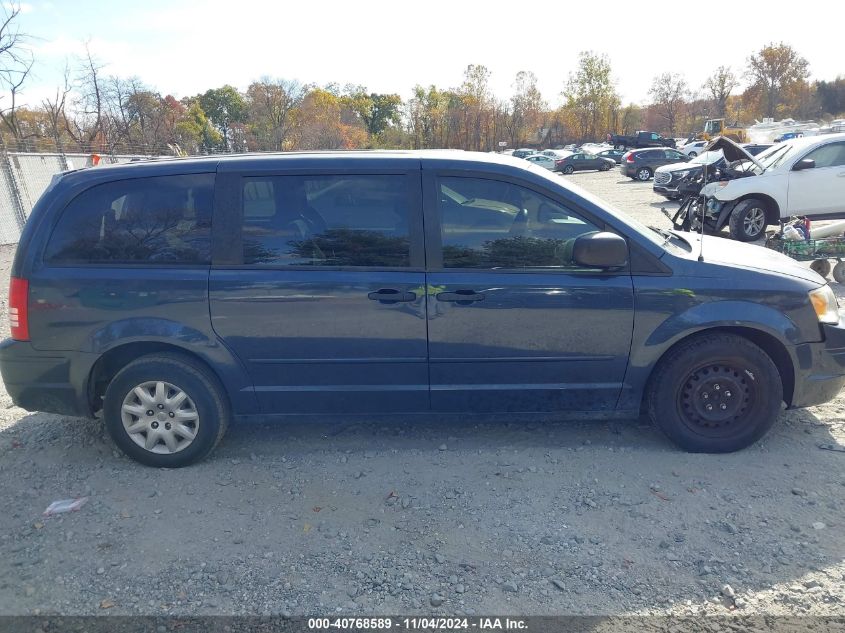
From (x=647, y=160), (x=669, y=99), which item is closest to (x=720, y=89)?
(x=669, y=99)

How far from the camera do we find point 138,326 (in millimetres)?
3604

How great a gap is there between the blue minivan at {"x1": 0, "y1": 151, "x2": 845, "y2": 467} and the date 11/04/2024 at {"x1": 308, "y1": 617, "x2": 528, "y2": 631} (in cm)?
143

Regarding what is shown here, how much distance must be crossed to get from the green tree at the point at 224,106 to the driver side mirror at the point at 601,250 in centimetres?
6559

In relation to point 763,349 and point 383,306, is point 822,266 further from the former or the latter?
point 383,306

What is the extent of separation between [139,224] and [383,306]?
1595mm

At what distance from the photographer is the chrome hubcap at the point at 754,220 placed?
10734mm

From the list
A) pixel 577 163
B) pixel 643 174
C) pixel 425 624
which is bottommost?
pixel 425 624

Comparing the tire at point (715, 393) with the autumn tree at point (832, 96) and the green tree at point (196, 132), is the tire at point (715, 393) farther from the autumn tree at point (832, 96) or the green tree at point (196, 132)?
the autumn tree at point (832, 96)

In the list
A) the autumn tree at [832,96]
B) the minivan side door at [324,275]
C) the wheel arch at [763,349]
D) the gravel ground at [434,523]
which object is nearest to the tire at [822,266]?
the gravel ground at [434,523]

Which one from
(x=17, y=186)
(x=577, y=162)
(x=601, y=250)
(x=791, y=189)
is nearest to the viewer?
(x=601, y=250)

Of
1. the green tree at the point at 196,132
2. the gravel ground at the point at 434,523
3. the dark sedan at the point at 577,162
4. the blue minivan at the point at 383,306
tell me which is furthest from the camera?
the green tree at the point at 196,132

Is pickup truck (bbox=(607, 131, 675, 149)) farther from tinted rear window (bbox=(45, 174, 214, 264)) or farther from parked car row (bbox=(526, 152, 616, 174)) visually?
tinted rear window (bbox=(45, 174, 214, 264))

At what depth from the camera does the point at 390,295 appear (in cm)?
354

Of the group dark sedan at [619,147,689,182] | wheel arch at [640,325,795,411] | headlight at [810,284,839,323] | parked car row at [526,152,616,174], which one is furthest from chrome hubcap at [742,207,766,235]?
parked car row at [526,152,616,174]
